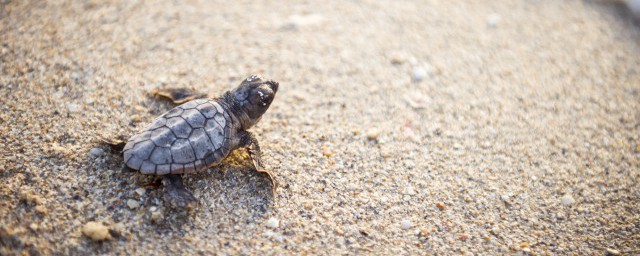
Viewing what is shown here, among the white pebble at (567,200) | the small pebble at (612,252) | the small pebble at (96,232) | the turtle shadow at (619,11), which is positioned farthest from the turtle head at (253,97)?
the turtle shadow at (619,11)

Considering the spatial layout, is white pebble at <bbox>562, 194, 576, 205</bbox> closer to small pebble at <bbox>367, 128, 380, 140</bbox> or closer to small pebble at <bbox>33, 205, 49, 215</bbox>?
small pebble at <bbox>367, 128, 380, 140</bbox>

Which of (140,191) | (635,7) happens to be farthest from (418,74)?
(635,7)

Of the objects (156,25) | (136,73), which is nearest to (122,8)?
(156,25)

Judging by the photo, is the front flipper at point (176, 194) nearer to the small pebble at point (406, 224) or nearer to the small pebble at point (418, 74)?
the small pebble at point (406, 224)

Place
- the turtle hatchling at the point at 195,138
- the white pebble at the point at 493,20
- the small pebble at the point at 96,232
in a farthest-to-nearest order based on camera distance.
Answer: the white pebble at the point at 493,20, the turtle hatchling at the point at 195,138, the small pebble at the point at 96,232

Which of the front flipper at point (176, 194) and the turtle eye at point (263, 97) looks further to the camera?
the turtle eye at point (263, 97)
